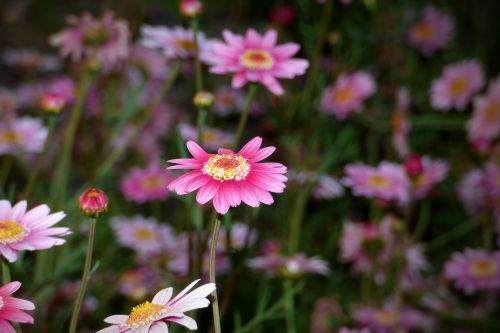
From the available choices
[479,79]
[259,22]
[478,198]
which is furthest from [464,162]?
[259,22]

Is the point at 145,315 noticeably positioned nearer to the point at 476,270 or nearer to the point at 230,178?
the point at 230,178

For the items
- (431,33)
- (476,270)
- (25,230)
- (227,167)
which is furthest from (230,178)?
(431,33)

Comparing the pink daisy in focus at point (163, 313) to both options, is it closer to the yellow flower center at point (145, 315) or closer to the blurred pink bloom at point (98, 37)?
the yellow flower center at point (145, 315)

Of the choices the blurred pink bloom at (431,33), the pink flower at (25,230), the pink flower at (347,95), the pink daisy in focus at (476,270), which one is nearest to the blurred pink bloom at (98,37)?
the pink flower at (347,95)

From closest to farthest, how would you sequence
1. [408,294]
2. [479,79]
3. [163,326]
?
[163,326], [408,294], [479,79]

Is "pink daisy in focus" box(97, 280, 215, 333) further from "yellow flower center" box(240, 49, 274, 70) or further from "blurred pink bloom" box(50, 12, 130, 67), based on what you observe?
"blurred pink bloom" box(50, 12, 130, 67)

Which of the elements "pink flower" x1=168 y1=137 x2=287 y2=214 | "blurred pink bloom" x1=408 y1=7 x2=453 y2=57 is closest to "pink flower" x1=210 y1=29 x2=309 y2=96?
"pink flower" x1=168 y1=137 x2=287 y2=214

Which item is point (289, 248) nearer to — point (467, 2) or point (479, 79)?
point (479, 79)
